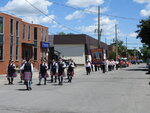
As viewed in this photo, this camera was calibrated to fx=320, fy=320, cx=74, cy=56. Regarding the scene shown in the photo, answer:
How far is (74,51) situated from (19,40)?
114 feet

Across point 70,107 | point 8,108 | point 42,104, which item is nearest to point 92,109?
point 70,107

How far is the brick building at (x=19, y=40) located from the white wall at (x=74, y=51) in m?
23.6

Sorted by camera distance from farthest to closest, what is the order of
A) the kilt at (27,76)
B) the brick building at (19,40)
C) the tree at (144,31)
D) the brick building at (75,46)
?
1. the brick building at (75,46)
2. the tree at (144,31)
3. the brick building at (19,40)
4. the kilt at (27,76)

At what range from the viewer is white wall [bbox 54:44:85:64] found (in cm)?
7127

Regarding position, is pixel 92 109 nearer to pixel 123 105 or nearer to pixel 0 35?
pixel 123 105

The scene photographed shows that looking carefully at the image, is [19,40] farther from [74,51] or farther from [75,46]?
[74,51]

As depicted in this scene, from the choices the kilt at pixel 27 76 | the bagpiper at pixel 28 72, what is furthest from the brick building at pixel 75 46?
the kilt at pixel 27 76

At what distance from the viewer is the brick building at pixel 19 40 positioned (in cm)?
3416

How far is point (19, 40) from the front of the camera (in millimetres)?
38031

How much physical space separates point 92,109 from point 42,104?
198 centimetres

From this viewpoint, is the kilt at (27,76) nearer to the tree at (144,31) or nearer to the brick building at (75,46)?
the tree at (144,31)

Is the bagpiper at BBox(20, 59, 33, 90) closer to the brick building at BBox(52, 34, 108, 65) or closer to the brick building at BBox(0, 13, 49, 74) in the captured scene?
the brick building at BBox(0, 13, 49, 74)

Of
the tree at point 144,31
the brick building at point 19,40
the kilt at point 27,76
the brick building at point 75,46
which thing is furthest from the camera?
the brick building at point 75,46

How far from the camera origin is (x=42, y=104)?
11.2m
